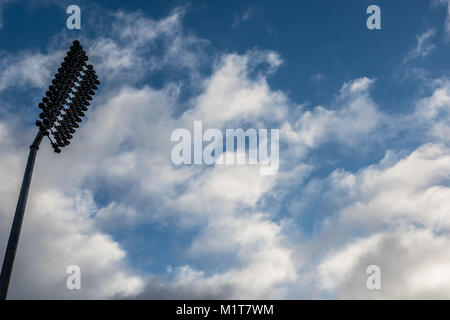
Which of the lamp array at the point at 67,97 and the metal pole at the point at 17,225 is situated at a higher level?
the lamp array at the point at 67,97

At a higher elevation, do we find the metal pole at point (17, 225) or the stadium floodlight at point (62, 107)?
the stadium floodlight at point (62, 107)

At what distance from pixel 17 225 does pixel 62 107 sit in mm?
6588

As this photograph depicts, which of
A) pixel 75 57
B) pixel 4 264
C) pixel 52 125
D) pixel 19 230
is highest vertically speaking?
pixel 75 57

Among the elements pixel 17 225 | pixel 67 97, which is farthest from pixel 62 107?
pixel 17 225

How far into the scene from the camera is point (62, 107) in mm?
18156

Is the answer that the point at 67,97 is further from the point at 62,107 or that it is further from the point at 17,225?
the point at 17,225

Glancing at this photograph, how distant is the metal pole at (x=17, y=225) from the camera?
13.2m

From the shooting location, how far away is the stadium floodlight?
15.0m

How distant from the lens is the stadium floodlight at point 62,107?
49.4 feet
